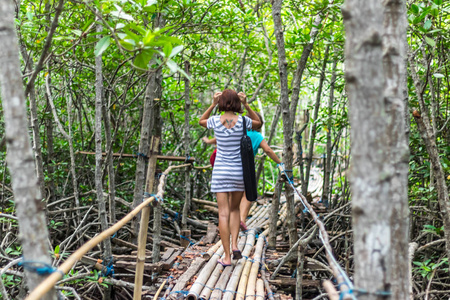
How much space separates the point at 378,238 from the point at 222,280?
2371 mm

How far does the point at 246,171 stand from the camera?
3.34 meters

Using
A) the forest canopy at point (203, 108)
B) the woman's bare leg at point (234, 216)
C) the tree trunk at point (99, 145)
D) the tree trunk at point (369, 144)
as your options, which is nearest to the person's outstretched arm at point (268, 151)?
the forest canopy at point (203, 108)

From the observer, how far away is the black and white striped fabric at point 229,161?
3379 mm

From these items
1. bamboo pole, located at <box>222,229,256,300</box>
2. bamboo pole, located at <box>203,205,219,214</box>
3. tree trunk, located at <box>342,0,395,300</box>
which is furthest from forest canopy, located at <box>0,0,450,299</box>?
bamboo pole, located at <box>222,229,256,300</box>

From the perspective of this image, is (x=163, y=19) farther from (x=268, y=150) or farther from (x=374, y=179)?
(x=374, y=179)

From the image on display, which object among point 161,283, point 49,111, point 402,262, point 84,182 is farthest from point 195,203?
point 402,262

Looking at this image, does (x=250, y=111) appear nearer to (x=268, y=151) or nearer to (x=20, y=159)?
(x=268, y=151)

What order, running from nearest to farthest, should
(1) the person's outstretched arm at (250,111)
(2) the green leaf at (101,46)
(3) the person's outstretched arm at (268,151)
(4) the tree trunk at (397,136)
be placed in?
(4) the tree trunk at (397,136) → (2) the green leaf at (101,46) → (1) the person's outstretched arm at (250,111) → (3) the person's outstretched arm at (268,151)

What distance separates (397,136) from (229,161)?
7.68ft

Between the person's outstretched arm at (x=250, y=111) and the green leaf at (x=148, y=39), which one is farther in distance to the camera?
the person's outstretched arm at (x=250, y=111)

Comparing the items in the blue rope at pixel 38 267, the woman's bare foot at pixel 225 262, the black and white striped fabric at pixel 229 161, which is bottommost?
the woman's bare foot at pixel 225 262

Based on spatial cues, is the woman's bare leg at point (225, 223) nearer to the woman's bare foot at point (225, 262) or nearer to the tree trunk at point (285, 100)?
the woman's bare foot at point (225, 262)

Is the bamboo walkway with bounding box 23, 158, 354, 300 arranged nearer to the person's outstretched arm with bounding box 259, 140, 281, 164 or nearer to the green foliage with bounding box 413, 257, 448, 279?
the person's outstretched arm with bounding box 259, 140, 281, 164

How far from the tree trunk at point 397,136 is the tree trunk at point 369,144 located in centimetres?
12
